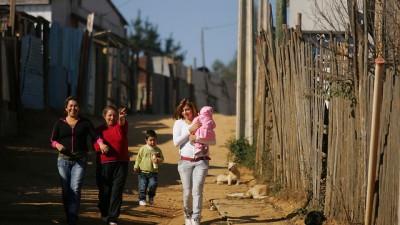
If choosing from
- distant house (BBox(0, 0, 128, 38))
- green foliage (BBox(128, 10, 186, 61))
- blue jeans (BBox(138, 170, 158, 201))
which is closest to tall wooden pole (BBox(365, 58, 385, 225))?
blue jeans (BBox(138, 170, 158, 201))

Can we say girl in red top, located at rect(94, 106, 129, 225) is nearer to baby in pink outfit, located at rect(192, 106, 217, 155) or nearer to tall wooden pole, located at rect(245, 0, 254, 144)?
baby in pink outfit, located at rect(192, 106, 217, 155)

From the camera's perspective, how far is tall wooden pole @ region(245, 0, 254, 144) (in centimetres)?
1791

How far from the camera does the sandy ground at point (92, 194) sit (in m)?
10.8

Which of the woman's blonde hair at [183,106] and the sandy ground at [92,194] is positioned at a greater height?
the woman's blonde hair at [183,106]

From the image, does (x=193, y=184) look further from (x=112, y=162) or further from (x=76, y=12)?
(x=76, y=12)

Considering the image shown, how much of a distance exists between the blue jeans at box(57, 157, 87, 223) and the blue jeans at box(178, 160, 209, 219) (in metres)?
1.23

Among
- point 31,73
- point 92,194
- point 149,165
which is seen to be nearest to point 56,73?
point 31,73

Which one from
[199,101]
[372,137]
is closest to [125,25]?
[199,101]

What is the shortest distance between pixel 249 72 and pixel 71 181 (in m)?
8.94

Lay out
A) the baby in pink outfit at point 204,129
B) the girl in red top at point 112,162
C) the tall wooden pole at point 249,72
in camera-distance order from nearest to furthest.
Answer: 1. the baby in pink outfit at point 204,129
2. the girl in red top at point 112,162
3. the tall wooden pole at point 249,72

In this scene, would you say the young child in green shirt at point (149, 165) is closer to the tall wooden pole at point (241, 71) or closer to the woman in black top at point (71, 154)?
the woman in black top at point (71, 154)

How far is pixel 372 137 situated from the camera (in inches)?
294

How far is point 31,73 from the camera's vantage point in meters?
24.4

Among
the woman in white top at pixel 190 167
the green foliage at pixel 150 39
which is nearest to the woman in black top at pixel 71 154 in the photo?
the woman in white top at pixel 190 167
